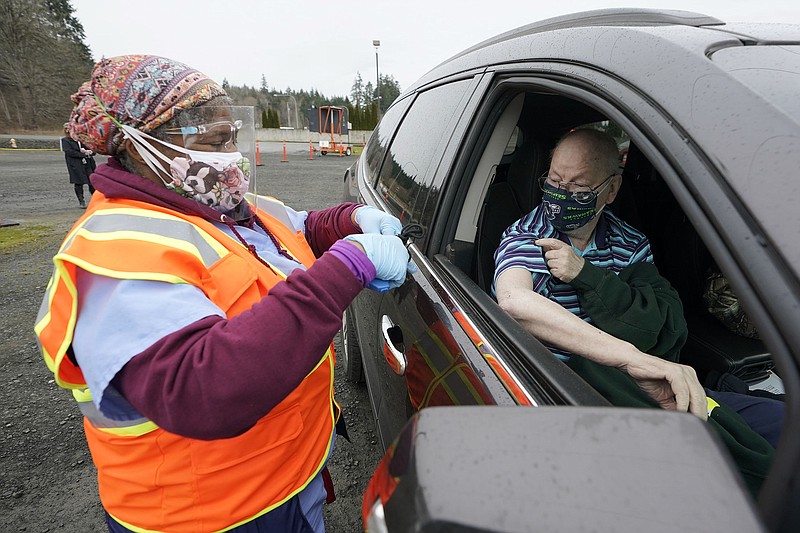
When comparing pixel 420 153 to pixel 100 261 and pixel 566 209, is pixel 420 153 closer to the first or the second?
pixel 566 209

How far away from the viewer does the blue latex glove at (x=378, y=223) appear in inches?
69.5

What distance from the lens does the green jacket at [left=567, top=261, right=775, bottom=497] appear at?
1.16 metres

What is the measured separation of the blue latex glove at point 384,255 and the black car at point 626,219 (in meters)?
0.15

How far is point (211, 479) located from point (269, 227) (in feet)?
2.49

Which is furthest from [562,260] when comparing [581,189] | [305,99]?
[305,99]

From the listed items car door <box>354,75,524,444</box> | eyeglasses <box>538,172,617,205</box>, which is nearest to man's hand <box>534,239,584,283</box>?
eyeglasses <box>538,172,617,205</box>

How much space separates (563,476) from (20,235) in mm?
8464

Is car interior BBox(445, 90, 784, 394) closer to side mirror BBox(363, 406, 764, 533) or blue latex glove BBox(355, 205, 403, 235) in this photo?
blue latex glove BBox(355, 205, 403, 235)

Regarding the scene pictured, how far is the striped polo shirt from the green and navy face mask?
9 centimetres

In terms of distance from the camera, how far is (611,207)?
220 centimetres

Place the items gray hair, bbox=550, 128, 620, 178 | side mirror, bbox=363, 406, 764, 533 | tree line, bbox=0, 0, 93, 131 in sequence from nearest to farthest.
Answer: side mirror, bbox=363, 406, 764, 533, gray hair, bbox=550, 128, 620, 178, tree line, bbox=0, 0, 93, 131

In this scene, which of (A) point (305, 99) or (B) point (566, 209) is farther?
(A) point (305, 99)

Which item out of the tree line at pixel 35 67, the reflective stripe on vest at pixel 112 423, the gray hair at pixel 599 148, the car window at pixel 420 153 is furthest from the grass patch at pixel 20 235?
the tree line at pixel 35 67

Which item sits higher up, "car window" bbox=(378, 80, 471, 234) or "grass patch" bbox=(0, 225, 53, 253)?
"car window" bbox=(378, 80, 471, 234)
